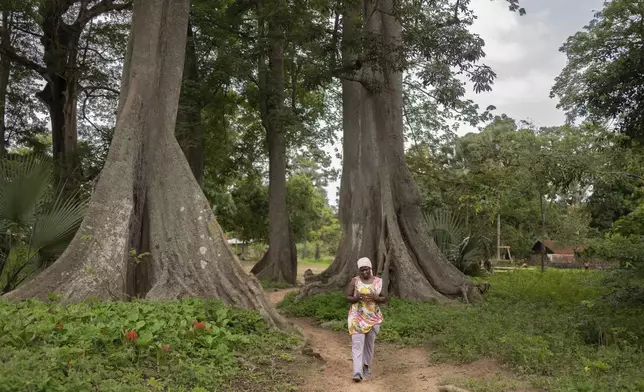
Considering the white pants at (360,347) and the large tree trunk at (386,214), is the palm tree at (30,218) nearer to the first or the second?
the white pants at (360,347)

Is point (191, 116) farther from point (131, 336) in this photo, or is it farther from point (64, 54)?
point (131, 336)

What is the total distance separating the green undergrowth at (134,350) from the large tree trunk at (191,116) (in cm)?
1028

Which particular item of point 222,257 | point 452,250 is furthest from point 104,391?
point 452,250

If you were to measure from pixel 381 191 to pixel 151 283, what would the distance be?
244 inches

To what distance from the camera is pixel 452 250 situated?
1661 cm

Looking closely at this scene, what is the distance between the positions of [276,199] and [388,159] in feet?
22.5

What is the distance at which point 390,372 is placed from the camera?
7.34 m

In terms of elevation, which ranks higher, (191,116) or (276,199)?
(191,116)

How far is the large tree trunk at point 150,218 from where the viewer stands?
8.02 meters

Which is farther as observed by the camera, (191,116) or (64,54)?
(64,54)

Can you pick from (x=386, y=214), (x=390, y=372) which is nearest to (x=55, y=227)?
(x=390, y=372)

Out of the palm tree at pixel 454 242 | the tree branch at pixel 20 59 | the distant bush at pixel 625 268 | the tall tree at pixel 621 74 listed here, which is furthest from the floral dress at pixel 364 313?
the tree branch at pixel 20 59

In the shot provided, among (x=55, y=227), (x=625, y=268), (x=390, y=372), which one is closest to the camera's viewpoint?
(x=390, y=372)

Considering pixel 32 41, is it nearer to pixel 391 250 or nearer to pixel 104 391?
pixel 391 250
